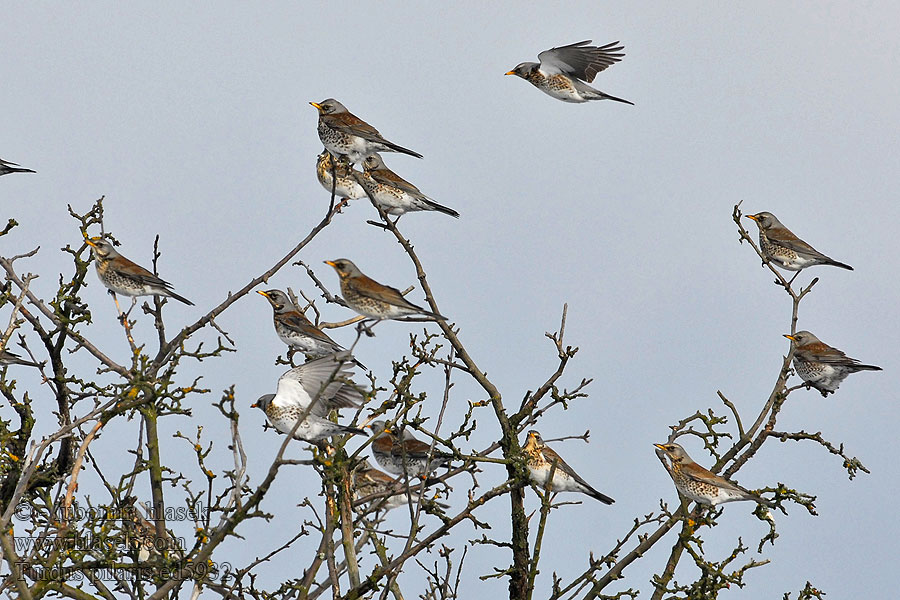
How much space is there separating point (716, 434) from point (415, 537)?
2.49 meters

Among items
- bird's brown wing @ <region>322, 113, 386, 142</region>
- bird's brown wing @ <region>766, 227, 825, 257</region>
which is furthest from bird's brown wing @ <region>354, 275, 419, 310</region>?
bird's brown wing @ <region>766, 227, 825, 257</region>

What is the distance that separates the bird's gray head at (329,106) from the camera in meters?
9.91

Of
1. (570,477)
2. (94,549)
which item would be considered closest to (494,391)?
(570,477)

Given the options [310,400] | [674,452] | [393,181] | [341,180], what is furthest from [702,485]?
[341,180]

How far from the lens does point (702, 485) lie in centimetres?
758

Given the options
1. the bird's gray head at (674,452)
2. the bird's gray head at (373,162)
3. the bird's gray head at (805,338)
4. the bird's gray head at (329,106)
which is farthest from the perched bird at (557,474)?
the bird's gray head at (329,106)

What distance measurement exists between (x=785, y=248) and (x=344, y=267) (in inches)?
242

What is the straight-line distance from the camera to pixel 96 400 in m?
6.23

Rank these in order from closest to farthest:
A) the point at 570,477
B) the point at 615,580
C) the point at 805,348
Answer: the point at 615,580 < the point at 570,477 < the point at 805,348

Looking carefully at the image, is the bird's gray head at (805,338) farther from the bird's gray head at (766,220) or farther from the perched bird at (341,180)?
the perched bird at (341,180)

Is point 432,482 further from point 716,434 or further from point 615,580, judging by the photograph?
point 716,434

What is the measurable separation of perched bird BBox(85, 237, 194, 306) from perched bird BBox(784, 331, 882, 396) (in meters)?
5.99

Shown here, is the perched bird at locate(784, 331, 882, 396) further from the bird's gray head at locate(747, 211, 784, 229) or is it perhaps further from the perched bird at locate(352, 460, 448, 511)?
the perched bird at locate(352, 460, 448, 511)

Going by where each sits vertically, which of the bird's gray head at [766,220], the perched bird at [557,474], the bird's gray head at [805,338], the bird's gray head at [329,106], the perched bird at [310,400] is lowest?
the perched bird at [310,400]
